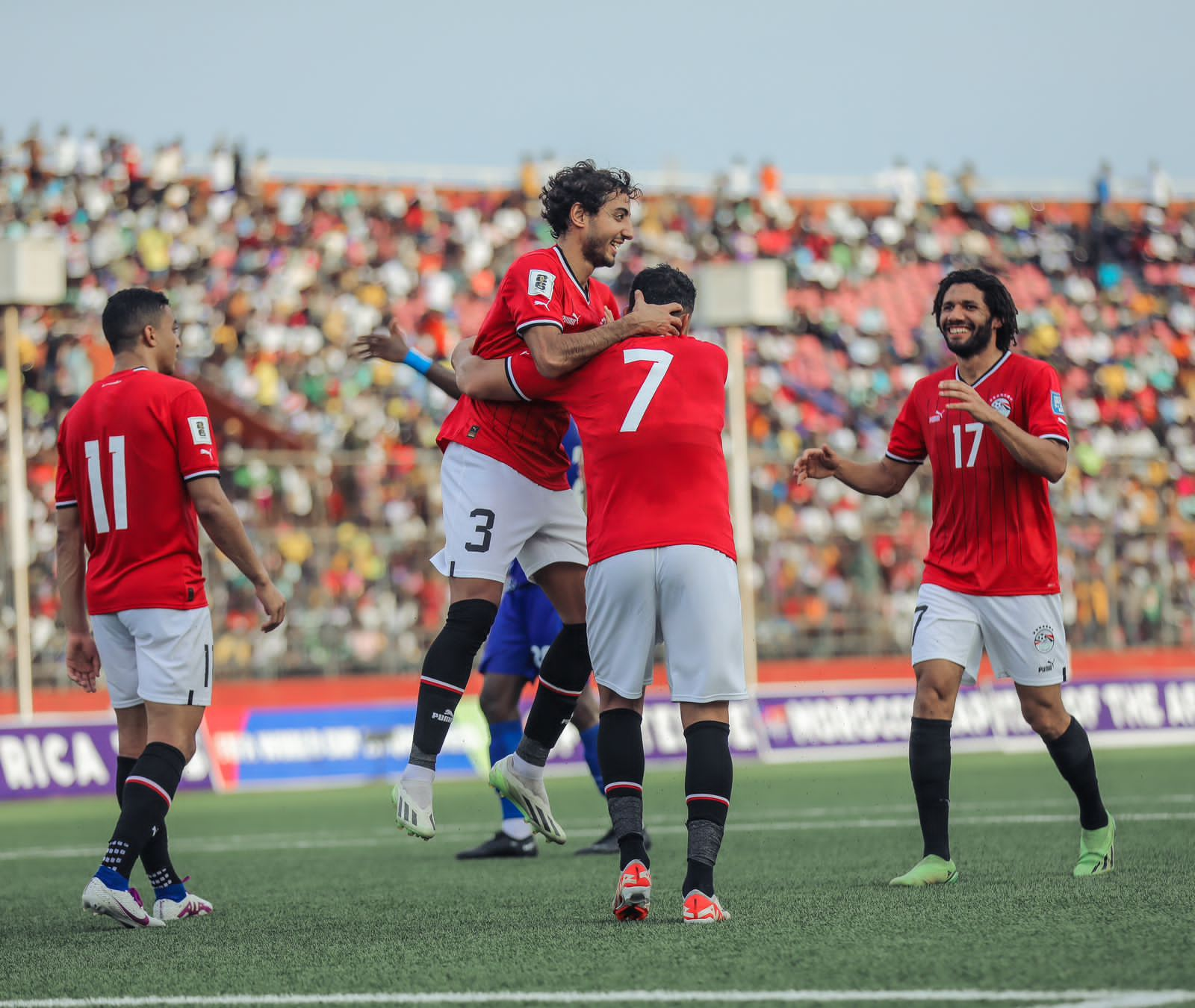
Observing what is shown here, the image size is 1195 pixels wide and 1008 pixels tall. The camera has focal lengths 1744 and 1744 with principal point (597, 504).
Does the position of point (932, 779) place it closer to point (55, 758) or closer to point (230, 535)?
point (230, 535)

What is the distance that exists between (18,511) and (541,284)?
11.7 metres

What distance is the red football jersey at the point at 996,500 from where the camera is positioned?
684 centimetres

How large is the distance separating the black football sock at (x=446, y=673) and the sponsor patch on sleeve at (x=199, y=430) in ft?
3.73

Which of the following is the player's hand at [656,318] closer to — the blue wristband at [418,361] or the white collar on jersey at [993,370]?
the white collar on jersey at [993,370]

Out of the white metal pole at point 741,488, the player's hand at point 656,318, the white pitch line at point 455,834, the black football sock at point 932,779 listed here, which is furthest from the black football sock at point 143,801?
the white metal pole at point 741,488

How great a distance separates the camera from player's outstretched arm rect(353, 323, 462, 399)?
755 centimetres

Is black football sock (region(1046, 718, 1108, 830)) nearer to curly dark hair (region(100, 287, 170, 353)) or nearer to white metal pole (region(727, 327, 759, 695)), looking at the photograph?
curly dark hair (region(100, 287, 170, 353))

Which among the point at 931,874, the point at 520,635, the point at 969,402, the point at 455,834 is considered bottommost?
the point at 455,834

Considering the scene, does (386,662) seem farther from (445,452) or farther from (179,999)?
(179,999)

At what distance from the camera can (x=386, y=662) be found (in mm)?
19172

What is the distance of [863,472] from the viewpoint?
7.31m

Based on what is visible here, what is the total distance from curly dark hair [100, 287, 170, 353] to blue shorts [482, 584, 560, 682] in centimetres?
314

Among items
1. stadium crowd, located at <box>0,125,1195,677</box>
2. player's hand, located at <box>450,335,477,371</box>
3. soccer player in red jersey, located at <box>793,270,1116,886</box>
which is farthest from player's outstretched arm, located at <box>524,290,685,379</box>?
stadium crowd, located at <box>0,125,1195,677</box>

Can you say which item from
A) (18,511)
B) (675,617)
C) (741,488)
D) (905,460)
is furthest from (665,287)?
(741,488)
